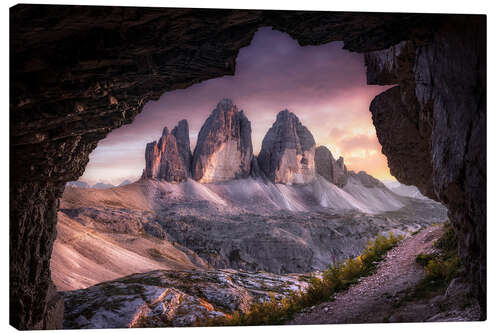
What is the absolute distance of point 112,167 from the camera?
14.5 metres

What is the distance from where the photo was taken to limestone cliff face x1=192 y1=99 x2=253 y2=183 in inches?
3216

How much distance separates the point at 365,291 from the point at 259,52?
30.1ft

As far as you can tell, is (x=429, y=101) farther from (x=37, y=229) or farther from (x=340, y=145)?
(x=340, y=145)

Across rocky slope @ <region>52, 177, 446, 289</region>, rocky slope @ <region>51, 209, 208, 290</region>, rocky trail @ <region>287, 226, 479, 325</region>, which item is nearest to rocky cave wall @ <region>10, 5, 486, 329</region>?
rocky trail @ <region>287, 226, 479, 325</region>

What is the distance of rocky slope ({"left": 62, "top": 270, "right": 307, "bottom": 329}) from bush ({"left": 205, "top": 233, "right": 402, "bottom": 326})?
861 millimetres

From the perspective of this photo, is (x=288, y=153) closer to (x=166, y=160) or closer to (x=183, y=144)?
(x=183, y=144)

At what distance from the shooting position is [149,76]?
6.12m

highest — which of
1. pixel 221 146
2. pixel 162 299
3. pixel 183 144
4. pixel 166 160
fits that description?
pixel 183 144

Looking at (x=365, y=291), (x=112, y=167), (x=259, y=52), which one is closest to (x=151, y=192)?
(x=112, y=167)

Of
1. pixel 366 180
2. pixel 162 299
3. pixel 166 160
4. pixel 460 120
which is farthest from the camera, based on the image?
pixel 366 180

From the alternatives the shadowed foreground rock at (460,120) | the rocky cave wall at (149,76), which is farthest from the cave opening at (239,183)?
the shadowed foreground rock at (460,120)

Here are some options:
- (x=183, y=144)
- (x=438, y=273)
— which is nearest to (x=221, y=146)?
(x=183, y=144)

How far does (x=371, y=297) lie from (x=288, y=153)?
8046 cm

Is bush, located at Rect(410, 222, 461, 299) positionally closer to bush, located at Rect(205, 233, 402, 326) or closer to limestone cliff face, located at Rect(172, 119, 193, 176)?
bush, located at Rect(205, 233, 402, 326)
